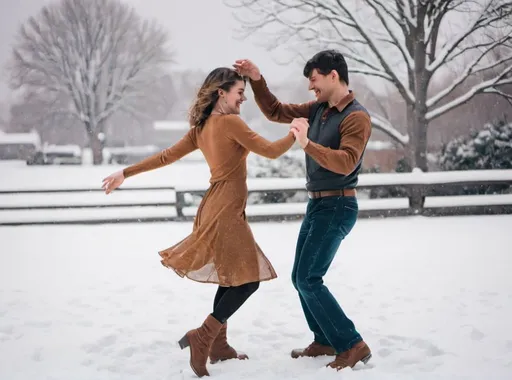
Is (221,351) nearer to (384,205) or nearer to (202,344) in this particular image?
(202,344)

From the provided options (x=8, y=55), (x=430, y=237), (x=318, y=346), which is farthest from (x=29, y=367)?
(x=8, y=55)

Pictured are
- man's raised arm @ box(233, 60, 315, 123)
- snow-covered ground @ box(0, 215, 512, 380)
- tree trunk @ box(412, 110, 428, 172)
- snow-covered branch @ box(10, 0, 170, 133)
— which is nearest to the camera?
snow-covered ground @ box(0, 215, 512, 380)

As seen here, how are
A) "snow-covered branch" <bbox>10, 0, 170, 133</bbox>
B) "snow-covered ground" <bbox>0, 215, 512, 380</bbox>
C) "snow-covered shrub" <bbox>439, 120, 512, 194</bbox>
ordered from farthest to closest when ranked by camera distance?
"snow-covered branch" <bbox>10, 0, 170, 133</bbox>, "snow-covered shrub" <bbox>439, 120, 512, 194</bbox>, "snow-covered ground" <bbox>0, 215, 512, 380</bbox>

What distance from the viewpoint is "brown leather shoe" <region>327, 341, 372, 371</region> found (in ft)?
10.5

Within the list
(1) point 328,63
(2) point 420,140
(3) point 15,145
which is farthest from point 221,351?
(3) point 15,145

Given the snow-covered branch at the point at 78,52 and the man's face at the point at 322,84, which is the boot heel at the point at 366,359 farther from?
the snow-covered branch at the point at 78,52

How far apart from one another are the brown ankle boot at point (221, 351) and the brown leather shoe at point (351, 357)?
637 millimetres

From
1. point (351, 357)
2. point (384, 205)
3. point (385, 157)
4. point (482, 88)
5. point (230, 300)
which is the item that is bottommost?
point (384, 205)

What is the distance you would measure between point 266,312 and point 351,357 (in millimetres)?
1542

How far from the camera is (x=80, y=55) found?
38.7m

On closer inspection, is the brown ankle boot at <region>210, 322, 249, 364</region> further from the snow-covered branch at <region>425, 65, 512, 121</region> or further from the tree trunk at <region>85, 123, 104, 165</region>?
the tree trunk at <region>85, 123, 104, 165</region>

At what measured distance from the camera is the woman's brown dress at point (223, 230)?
3180 millimetres

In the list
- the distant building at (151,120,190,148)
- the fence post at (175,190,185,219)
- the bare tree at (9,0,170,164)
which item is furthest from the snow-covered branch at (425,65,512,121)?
the distant building at (151,120,190,148)

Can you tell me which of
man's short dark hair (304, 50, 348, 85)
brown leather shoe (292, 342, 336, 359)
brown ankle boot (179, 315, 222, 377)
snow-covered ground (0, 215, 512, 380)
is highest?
man's short dark hair (304, 50, 348, 85)
